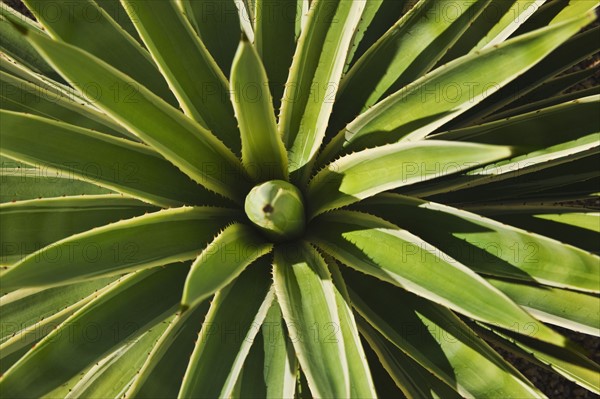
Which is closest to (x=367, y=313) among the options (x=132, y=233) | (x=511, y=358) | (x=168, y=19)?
(x=132, y=233)

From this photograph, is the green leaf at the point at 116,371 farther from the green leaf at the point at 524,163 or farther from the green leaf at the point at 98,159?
the green leaf at the point at 524,163

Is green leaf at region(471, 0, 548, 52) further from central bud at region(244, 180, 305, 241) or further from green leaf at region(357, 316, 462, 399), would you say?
green leaf at region(357, 316, 462, 399)

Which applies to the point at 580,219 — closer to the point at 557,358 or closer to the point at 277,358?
the point at 557,358

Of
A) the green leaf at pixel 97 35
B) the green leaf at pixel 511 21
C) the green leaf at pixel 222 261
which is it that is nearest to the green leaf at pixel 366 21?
the green leaf at pixel 511 21

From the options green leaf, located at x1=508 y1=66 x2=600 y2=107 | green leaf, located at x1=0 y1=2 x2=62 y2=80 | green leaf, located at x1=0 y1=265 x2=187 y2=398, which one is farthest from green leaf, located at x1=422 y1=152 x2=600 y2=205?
green leaf, located at x1=0 y1=2 x2=62 y2=80

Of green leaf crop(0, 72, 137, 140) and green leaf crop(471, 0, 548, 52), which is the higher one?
green leaf crop(0, 72, 137, 140)

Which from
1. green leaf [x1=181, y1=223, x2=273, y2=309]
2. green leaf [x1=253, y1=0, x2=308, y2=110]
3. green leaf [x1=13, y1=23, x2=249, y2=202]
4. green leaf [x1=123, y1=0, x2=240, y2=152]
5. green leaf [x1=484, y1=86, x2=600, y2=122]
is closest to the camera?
green leaf [x1=181, y1=223, x2=273, y2=309]
